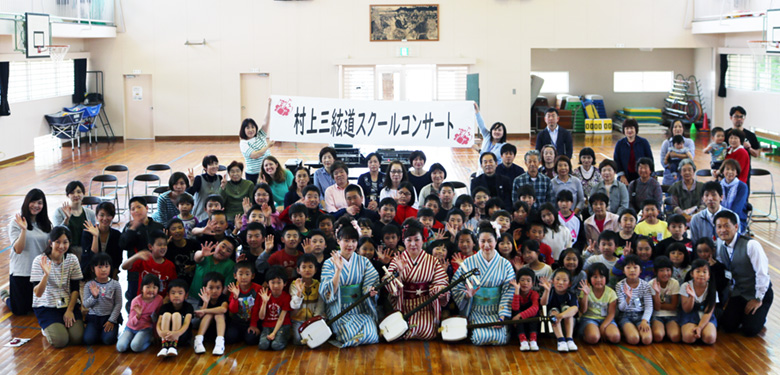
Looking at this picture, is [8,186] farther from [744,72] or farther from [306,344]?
[744,72]

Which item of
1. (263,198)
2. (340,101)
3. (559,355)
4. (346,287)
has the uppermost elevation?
(340,101)

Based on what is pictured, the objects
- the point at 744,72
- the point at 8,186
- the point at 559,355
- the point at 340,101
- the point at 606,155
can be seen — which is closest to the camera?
the point at 559,355

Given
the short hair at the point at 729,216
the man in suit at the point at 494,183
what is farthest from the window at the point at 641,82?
the short hair at the point at 729,216

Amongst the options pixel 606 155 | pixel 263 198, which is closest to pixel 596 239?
pixel 263 198

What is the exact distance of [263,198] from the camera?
9102 millimetres

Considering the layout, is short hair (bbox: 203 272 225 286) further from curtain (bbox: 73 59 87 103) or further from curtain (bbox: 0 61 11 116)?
curtain (bbox: 73 59 87 103)

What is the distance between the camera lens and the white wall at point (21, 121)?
1844 centimetres

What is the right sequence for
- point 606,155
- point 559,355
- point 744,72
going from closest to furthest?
point 559,355, point 606,155, point 744,72

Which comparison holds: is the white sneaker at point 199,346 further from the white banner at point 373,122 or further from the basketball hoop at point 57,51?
the basketball hoop at point 57,51

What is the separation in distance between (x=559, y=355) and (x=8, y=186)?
41.9 feet

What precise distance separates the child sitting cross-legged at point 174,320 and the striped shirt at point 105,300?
51cm

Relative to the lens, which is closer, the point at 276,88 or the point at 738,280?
the point at 738,280

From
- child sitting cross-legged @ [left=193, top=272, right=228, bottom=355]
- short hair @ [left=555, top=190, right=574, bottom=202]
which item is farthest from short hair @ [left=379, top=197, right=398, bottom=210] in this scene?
child sitting cross-legged @ [left=193, top=272, right=228, bottom=355]

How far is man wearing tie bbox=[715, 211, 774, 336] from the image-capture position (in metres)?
7.62
